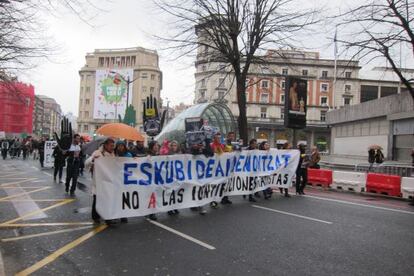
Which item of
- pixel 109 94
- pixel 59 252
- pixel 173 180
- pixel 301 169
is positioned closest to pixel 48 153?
pixel 301 169

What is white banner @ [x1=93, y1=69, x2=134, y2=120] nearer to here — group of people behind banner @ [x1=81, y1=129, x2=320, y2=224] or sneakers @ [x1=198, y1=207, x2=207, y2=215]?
group of people behind banner @ [x1=81, y1=129, x2=320, y2=224]

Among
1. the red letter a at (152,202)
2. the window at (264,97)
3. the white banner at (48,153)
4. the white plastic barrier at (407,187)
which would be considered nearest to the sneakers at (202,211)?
the red letter a at (152,202)

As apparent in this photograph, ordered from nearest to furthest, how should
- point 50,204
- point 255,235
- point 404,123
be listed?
point 255,235 < point 50,204 < point 404,123

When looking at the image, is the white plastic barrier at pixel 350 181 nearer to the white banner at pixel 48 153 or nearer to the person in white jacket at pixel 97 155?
the person in white jacket at pixel 97 155

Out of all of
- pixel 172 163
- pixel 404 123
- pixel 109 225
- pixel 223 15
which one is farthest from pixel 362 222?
pixel 404 123

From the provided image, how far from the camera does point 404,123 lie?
91.2 ft

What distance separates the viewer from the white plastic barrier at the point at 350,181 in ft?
53.0

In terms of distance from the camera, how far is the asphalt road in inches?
219

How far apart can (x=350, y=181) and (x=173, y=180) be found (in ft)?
31.8

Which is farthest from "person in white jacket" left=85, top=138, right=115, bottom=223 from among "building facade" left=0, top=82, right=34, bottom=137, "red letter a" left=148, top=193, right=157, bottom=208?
"building facade" left=0, top=82, right=34, bottom=137

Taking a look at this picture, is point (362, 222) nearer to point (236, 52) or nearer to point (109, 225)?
point (109, 225)

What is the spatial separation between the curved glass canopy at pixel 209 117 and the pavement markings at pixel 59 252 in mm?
19420

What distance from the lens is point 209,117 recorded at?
28203 millimetres

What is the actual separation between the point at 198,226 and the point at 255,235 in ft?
4.22
